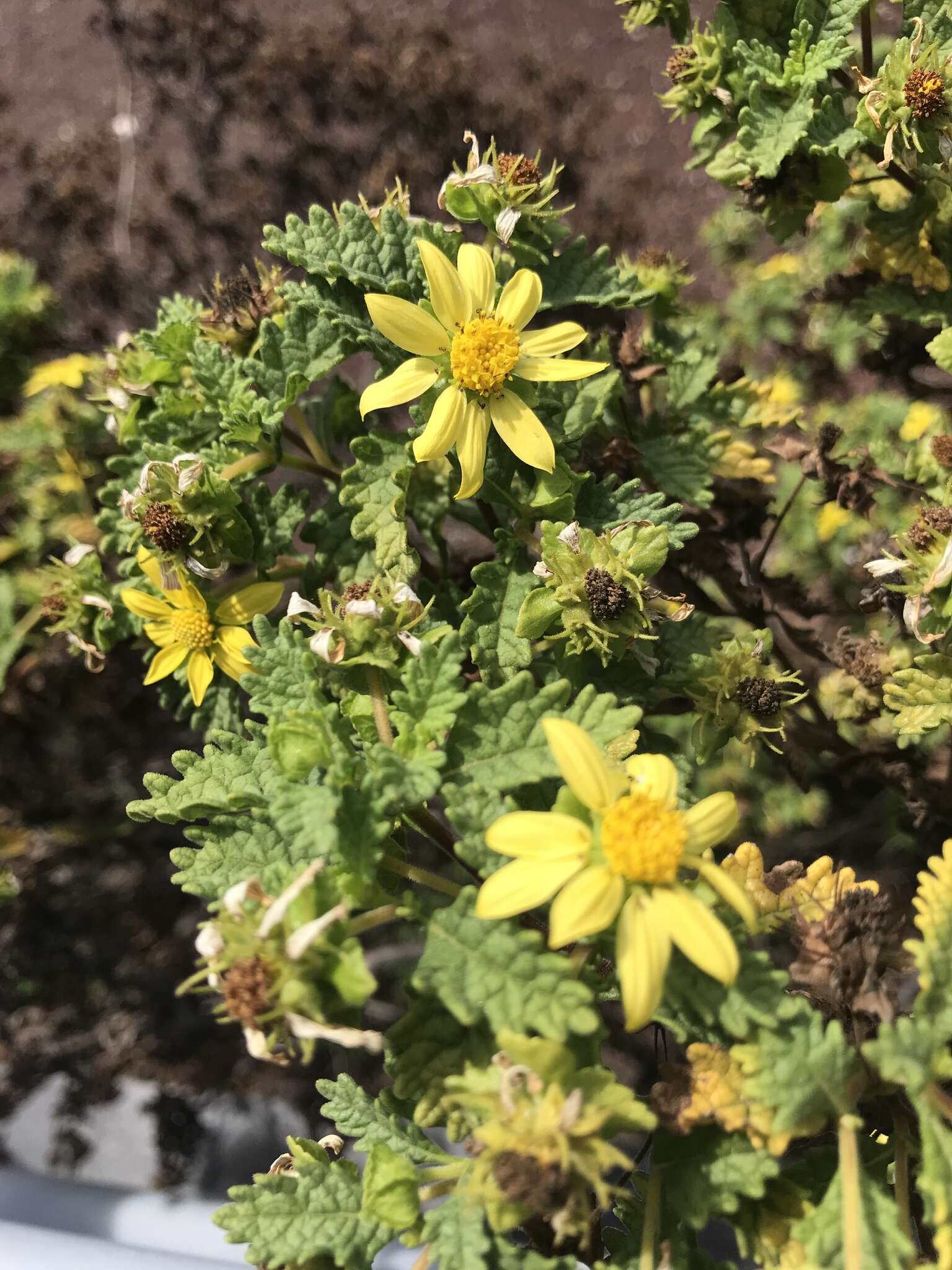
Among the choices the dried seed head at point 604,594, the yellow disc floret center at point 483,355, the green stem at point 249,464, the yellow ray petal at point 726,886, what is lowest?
the yellow ray petal at point 726,886

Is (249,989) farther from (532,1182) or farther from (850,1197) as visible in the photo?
(850,1197)

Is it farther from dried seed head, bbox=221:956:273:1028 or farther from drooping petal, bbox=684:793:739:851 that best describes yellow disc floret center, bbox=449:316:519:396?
dried seed head, bbox=221:956:273:1028

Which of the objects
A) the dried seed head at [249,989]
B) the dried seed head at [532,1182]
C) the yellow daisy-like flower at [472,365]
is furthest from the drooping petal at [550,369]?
the dried seed head at [532,1182]

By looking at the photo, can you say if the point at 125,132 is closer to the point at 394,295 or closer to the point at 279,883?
the point at 394,295

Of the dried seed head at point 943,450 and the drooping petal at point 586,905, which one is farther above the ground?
the dried seed head at point 943,450

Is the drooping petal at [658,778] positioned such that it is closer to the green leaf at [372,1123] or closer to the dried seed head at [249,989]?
the dried seed head at [249,989]

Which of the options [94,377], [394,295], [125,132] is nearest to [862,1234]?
[394,295]

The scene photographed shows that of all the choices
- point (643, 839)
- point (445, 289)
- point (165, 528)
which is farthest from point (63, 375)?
point (643, 839)
